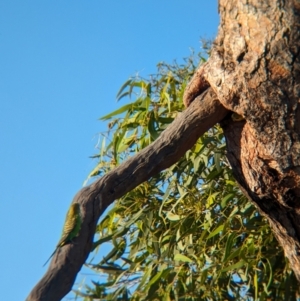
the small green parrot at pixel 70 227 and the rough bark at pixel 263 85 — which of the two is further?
the rough bark at pixel 263 85

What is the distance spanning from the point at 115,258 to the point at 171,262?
0.17 metres

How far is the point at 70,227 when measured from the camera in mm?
1082

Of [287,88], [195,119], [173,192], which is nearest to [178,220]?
[173,192]

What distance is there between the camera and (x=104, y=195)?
1.17 m

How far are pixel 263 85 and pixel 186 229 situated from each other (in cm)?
64

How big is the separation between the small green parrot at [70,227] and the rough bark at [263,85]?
0.33 metres

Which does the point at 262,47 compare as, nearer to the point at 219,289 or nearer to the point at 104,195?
the point at 104,195

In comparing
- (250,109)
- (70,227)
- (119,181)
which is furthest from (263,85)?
(70,227)

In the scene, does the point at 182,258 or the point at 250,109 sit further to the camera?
the point at 182,258

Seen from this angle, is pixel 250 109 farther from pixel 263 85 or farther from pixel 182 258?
pixel 182 258

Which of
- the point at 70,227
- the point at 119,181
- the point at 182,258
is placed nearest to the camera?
the point at 70,227

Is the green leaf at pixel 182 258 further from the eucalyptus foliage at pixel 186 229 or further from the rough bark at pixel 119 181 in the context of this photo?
the rough bark at pixel 119 181

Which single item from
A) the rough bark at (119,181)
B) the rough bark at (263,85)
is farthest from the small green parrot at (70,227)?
the rough bark at (263,85)

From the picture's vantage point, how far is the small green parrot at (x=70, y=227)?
3.52 ft
